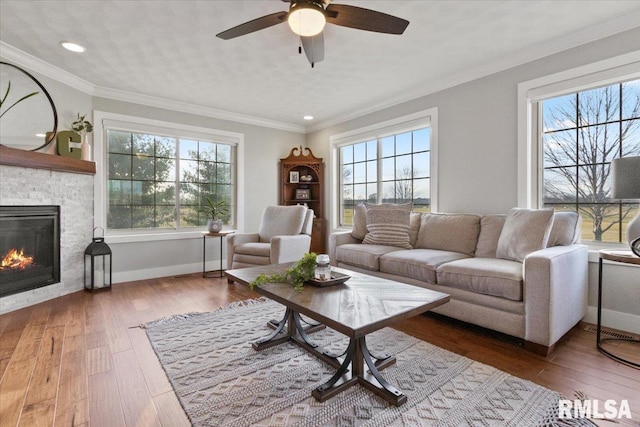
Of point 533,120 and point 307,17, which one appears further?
point 533,120

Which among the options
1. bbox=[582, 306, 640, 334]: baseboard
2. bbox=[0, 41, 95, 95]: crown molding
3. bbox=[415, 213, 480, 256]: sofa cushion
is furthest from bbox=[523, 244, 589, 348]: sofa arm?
bbox=[0, 41, 95, 95]: crown molding

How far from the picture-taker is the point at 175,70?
3.19 meters

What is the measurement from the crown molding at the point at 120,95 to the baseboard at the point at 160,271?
7.07 feet

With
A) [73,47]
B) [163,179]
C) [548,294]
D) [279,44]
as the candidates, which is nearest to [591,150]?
[548,294]

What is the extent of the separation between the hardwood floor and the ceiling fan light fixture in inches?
84.1

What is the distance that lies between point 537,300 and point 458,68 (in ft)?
7.75

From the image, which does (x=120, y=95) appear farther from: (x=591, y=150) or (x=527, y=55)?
(x=591, y=150)

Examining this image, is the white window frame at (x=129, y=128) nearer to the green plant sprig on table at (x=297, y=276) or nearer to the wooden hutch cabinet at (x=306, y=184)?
the wooden hutch cabinet at (x=306, y=184)

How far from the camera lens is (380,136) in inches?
171

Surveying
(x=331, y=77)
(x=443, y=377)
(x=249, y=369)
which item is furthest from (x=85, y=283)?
(x=443, y=377)

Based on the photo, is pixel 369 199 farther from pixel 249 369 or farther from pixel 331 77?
Result: pixel 249 369

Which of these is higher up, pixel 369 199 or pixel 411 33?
pixel 411 33

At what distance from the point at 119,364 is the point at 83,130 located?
2.87 meters

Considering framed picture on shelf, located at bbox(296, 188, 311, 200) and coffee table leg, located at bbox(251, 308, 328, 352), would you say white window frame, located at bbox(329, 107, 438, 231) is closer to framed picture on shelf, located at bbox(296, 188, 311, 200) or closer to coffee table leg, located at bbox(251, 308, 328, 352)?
framed picture on shelf, located at bbox(296, 188, 311, 200)
